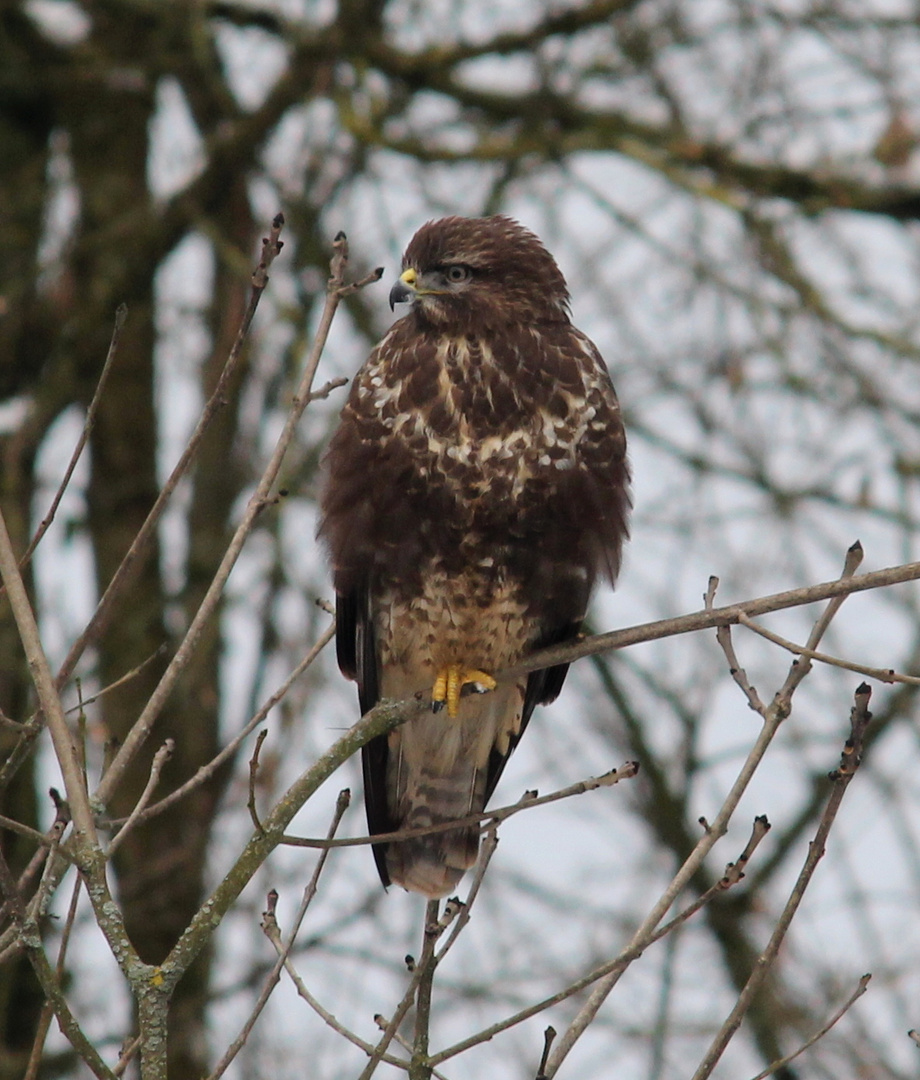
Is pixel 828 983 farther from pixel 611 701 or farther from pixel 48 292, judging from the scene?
pixel 48 292

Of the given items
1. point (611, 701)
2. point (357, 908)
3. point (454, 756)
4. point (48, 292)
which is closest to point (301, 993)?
point (454, 756)

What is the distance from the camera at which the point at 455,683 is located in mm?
4016

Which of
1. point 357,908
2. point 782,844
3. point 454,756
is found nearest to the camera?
point 454,756

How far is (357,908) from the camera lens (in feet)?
18.7

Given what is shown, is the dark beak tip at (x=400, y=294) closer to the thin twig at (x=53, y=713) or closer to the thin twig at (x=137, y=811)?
the thin twig at (x=137, y=811)

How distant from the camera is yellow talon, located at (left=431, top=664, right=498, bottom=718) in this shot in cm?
401

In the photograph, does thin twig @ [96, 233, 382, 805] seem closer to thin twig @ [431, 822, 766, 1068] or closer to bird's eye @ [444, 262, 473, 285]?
thin twig @ [431, 822, 766, 1068]

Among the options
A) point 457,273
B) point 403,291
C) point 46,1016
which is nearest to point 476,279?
point 457,273

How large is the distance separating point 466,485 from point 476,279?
0.65 metres

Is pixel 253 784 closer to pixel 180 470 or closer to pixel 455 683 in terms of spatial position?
pixel 180 470

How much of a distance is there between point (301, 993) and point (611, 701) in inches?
152

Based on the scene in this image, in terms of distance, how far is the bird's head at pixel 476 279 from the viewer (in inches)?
156

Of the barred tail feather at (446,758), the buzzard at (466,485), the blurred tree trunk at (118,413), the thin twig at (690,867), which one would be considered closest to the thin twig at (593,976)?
the thin twig at (690,867)

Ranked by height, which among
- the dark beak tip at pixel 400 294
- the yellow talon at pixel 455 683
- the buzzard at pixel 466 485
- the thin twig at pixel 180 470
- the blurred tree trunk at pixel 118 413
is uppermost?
the blurred tree trunk at pixel 118 413
